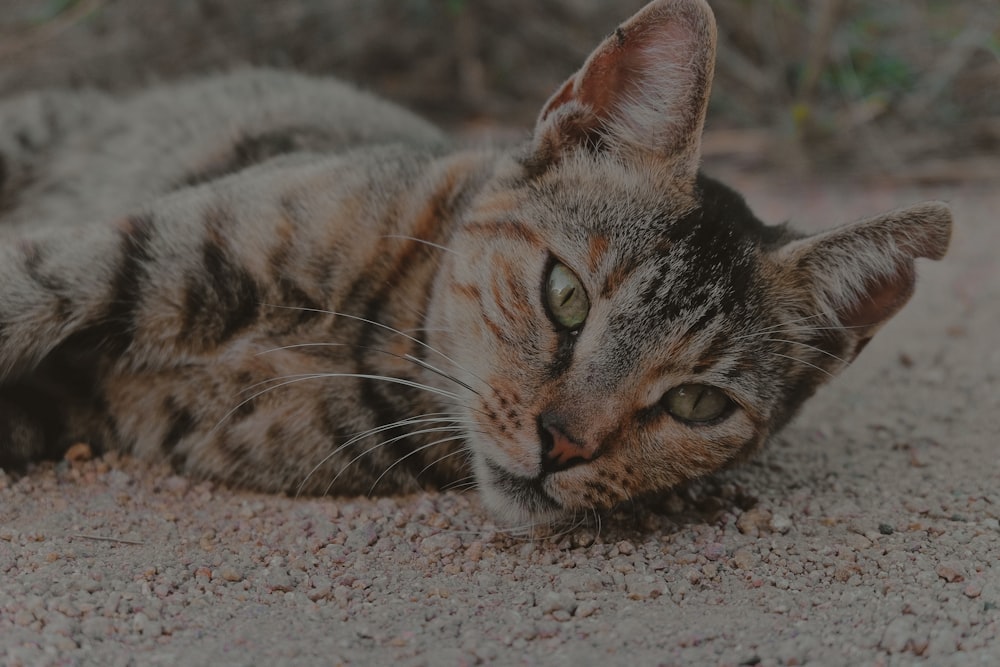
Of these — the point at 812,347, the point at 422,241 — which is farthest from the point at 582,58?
the point at 812,347

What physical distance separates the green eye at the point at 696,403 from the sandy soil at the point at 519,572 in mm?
287

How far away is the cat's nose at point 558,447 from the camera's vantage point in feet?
6.54

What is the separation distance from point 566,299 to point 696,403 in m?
0.40

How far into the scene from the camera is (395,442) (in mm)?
2463

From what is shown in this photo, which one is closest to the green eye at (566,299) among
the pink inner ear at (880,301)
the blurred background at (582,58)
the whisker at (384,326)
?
the whisker at (384,326)

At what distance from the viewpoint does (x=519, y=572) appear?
2062 mm

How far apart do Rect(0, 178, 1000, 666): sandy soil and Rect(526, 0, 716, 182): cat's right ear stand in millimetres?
922

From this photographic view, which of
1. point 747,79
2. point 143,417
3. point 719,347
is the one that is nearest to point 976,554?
point 719,347

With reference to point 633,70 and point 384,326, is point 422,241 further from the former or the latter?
point 633,70

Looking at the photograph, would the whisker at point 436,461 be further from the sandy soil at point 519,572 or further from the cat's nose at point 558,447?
the cat's nose at point 558,447

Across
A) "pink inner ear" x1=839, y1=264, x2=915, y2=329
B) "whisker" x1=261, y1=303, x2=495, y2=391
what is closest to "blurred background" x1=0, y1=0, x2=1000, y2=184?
"pink inner ear" x1=839, y1=264, x2=915, y2=329

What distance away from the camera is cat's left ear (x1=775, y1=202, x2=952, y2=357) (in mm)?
2197

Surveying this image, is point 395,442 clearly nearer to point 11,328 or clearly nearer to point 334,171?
point 334,171

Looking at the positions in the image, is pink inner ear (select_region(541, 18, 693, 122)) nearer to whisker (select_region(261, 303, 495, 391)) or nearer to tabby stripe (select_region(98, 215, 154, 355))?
whisker (select_region(261, 303, 495, 391))
